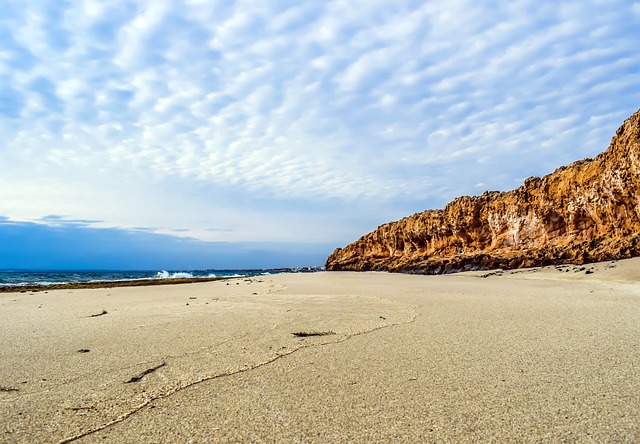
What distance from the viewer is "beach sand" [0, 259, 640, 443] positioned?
5.62 ft

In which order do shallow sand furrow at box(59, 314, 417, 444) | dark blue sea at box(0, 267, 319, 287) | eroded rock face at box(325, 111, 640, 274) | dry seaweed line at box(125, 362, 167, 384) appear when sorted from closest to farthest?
shallow sand furrow at box(59, 314, 417, 444) → dry seaweed line at box(125, 362, 167, 384) → eroded rock face at box(325, 111, 640, 274) → dark blue sea at box(0, 267, 319, 287)

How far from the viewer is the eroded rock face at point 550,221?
16875mm

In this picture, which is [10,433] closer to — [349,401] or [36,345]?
[349,401]

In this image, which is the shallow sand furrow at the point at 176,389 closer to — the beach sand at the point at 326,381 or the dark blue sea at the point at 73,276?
the beach sand at the point at 326,381

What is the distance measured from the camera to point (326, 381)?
92.7 inches

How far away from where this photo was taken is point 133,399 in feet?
6.81

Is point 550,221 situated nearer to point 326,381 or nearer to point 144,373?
point 326,381

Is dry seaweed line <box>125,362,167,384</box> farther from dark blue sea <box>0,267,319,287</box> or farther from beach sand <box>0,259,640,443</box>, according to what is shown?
dark blue sea <box>0,267,319,287</box>

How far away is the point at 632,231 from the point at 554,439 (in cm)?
2026

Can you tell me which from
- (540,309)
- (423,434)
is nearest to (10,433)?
(423,434)

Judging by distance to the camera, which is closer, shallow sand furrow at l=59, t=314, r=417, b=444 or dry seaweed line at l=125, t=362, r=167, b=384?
shallow sand furrow at l=59, t=314, r=417, b=444

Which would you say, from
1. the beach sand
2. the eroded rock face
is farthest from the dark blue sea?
the beach sand

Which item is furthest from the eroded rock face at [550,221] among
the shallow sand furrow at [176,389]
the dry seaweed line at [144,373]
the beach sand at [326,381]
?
the dry seaweed line at [144,373]

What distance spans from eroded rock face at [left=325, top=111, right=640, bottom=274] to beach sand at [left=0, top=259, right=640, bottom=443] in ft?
50.0
